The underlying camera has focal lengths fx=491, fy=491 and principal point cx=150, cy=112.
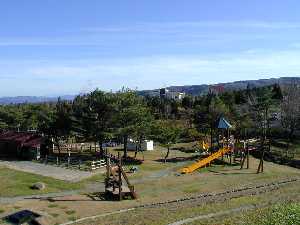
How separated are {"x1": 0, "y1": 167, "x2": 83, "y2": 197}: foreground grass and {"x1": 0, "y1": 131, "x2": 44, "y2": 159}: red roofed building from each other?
10.1 meters

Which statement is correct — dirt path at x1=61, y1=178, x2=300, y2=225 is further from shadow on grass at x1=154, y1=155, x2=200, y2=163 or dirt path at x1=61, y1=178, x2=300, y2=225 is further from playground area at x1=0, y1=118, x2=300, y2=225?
shadow on grass at x1=154, y1=155, x2=200, y2=163

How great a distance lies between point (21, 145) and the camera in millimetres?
63188

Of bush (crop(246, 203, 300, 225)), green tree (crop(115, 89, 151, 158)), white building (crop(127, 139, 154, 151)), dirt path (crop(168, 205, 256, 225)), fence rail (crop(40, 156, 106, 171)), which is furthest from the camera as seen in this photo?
white building (crop(127, 139, 154, 151))

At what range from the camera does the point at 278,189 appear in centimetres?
4419

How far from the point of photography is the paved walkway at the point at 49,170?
49531 millimetres

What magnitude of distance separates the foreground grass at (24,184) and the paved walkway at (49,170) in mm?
1478

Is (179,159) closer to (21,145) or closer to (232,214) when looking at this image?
(21,145)

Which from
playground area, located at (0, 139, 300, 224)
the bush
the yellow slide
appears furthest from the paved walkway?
the bush

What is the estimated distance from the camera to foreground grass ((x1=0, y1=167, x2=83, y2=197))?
42.9m

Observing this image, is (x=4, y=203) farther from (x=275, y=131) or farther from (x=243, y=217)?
(x=275, y=131)

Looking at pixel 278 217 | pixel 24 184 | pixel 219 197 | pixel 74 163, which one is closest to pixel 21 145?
pixel 74 163

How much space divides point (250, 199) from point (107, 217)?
11.6m

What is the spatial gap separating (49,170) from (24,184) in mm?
7856

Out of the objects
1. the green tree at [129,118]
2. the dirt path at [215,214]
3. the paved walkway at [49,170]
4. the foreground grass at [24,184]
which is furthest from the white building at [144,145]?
the dirt path at [215,214]
